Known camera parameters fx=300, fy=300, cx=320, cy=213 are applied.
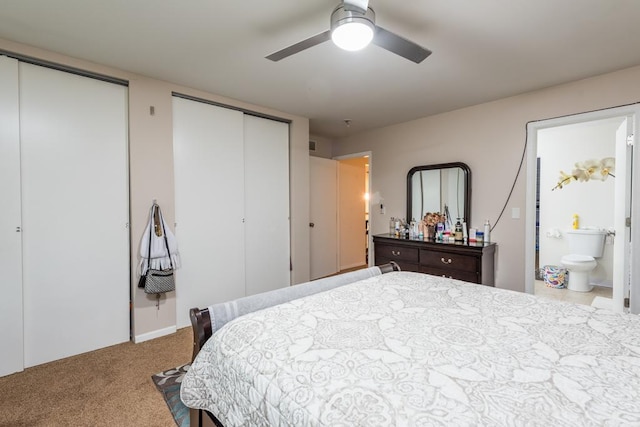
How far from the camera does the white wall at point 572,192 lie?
4.17m

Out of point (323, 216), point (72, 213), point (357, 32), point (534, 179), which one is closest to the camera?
point (357, 32)

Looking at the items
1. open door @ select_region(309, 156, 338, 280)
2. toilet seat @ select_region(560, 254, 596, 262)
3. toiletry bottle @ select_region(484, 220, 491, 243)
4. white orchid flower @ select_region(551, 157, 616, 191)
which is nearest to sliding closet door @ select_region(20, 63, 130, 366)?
open door @ select_region(309, 156, 338, 280)

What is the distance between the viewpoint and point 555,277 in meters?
4.23

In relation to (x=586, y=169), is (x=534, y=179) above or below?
below

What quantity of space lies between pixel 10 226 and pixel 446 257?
3770 millimetres

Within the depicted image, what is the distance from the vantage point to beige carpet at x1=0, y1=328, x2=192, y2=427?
175 cm

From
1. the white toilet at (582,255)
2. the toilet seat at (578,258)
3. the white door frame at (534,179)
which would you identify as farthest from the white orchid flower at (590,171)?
the white door frame at (534,179)

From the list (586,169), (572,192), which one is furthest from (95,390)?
(586,169)

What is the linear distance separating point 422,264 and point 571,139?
3.20 m

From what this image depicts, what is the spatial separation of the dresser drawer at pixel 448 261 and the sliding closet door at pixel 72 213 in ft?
9.86

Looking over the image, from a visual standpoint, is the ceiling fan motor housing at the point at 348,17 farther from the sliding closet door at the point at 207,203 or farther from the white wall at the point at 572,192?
the white wall at the point at 572,192

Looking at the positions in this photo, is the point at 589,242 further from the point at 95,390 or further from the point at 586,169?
the point at 95,390

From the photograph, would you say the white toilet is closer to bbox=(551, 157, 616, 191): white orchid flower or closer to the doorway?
bbox=(551, 157, 616, 191): white orchid flower

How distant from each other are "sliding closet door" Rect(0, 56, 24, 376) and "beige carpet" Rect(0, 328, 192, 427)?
0.72ft
